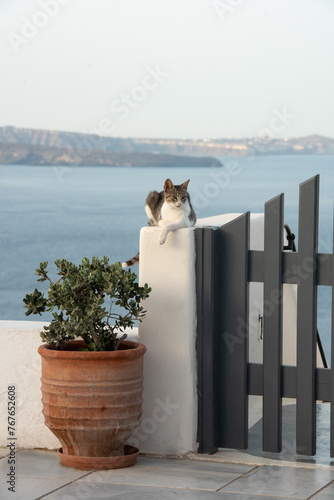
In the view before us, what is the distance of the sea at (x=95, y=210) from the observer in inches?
1570

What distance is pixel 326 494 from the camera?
3.74 meters

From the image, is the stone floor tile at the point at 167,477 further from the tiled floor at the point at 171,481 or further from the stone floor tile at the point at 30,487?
the stone floor tile at the point at 30,487

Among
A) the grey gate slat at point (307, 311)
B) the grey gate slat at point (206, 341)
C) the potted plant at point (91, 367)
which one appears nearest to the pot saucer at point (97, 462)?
the potted plant at point (91, 367)

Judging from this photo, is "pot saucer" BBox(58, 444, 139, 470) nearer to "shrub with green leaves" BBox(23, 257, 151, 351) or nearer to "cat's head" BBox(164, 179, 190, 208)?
"shrub with green leaves" BBox(23, 257, 151, 351)

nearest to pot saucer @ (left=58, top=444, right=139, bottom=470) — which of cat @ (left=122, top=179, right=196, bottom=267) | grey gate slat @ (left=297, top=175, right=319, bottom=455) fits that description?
grey gate slat @ (left=297, top=175, right=319, bottom=455)

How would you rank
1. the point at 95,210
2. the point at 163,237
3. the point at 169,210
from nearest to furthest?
the point at 163,237
the point at 169,210
the point at 95,210

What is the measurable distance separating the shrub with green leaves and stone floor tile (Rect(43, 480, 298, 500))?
2.44 feet

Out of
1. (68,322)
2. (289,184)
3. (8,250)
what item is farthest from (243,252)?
(8,250)

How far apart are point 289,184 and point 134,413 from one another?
130 feet

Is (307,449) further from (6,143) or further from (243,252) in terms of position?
(6,143)

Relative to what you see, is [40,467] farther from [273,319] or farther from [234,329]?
[273,319]

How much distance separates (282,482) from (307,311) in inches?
35.8

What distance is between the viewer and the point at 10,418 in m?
4.61

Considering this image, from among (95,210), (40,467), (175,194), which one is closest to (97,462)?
(40,467)
